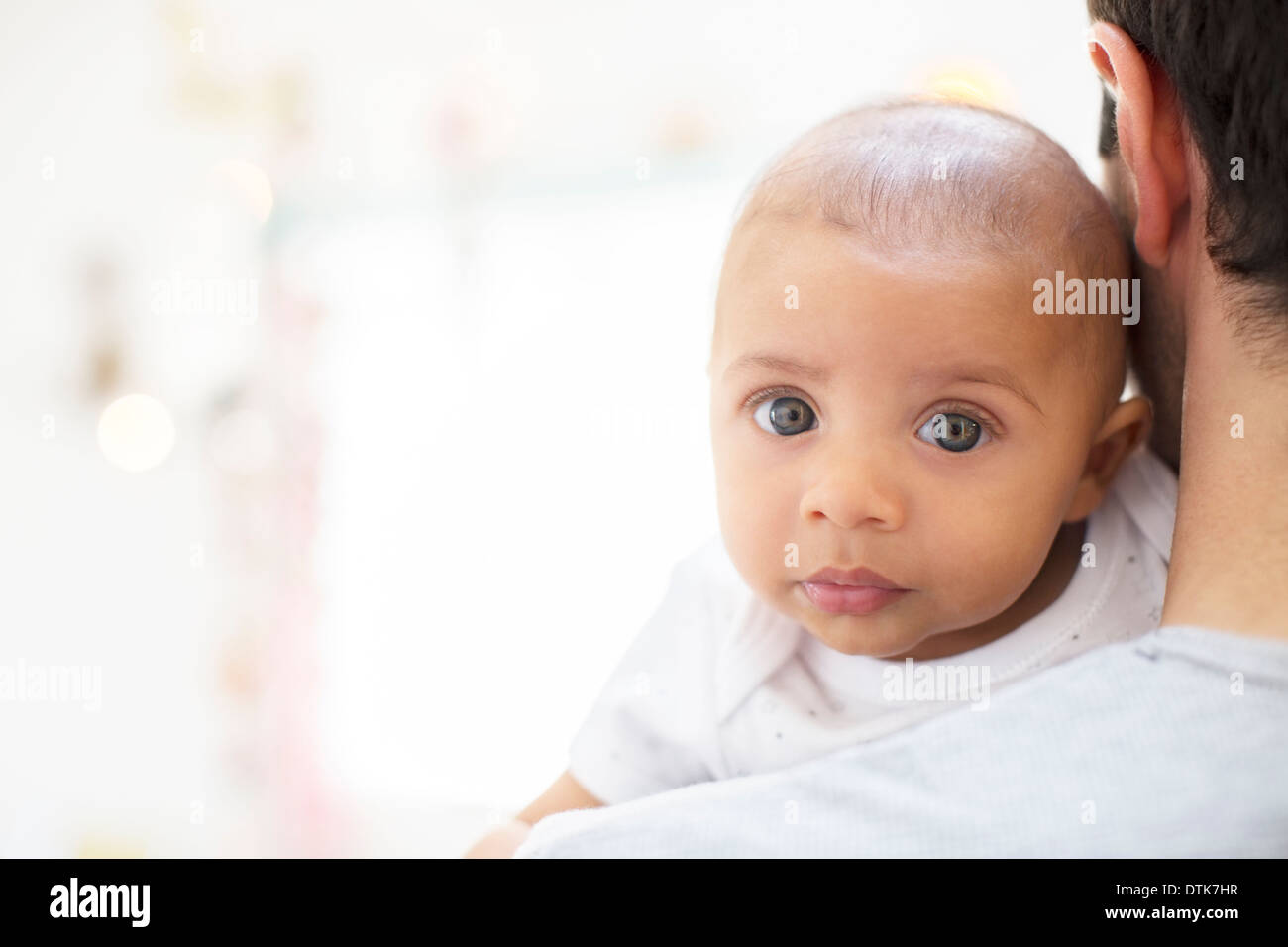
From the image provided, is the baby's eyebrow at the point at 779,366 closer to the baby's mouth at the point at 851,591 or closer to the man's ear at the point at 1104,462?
the baby's mouth at the point at 851,591

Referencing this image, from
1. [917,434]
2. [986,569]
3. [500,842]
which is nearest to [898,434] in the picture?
[917,434]

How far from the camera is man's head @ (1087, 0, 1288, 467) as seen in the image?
2.48ft

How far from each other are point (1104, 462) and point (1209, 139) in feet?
1.10

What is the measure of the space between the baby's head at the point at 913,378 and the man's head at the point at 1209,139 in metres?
0.09

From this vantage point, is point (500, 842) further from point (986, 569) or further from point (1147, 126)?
point (1147, 126)

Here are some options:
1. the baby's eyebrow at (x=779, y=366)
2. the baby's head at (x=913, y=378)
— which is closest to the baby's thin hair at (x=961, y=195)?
the baby's head at (x=913, y=378)

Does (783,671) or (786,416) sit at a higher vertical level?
(786,416)

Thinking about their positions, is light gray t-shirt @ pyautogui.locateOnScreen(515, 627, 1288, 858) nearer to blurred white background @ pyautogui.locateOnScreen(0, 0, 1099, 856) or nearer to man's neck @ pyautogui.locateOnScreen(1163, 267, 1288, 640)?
man's neck @ pyautogui.locateOnScreen(1163, 267, 1288, 640)

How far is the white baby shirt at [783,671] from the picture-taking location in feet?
3.38

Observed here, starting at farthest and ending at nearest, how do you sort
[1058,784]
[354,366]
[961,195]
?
1. [354,366]
2. [961,195]
3. [1058,784]

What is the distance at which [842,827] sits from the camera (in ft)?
2.41

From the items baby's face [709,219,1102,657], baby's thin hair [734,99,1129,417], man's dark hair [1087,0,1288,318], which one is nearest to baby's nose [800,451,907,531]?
baby's face [709,219,1102,657]

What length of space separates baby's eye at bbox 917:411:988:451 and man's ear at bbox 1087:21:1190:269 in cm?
19

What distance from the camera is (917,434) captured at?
95 centimetres
